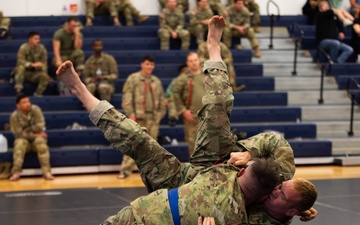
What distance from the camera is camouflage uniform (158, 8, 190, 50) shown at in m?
14.8

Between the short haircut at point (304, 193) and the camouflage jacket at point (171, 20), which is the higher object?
the camouflage jacket at point (171, 20)

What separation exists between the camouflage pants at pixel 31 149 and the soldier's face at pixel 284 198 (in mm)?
7174

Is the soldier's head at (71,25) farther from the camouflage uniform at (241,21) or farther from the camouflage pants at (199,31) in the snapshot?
the camouflage uniform at (241,21)

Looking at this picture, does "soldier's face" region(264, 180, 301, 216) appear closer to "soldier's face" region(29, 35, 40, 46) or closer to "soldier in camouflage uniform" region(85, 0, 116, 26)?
"soldier's face" region(29, 35, 40, 46)

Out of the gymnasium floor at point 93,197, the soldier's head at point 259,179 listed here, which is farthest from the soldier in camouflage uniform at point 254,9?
the soldier's head at point 259,179

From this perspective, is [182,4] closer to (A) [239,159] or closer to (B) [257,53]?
(B) [257,53]

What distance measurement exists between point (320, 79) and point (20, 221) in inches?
332

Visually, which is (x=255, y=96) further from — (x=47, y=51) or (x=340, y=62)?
(x=47, y=51)

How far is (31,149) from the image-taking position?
38.9ft

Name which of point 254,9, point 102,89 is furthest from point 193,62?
point 254,9

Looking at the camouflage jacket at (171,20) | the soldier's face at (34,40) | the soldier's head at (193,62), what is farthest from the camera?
the camouflage jacket at (171,20)

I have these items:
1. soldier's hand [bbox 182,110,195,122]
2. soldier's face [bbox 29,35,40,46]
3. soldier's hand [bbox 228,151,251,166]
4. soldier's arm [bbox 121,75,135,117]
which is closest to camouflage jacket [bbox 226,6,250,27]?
soldier's face [bbox 29,35,40,46]

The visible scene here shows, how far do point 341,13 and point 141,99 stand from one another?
6.56m

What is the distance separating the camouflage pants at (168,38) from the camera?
14797 millimetres
